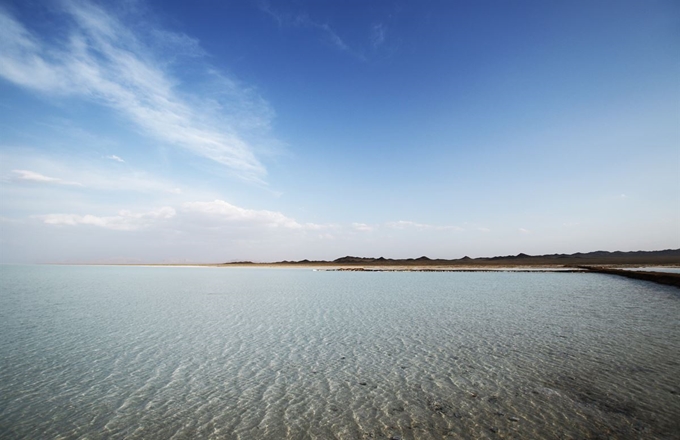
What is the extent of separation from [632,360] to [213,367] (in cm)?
1385

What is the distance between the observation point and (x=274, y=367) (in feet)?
36.0

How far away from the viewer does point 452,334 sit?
14992 millimetres

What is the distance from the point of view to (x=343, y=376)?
1005 centimetres

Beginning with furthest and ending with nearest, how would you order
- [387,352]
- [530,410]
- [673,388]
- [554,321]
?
[554,321] → [387,352] → [673,388] → [530,410]

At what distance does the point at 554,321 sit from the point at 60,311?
29.9 m

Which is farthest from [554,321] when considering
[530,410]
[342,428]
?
[342,428]

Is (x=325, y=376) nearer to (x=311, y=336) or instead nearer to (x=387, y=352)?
(x=387, y=352)

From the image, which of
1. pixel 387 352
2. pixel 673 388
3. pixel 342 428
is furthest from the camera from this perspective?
pixel 387 352

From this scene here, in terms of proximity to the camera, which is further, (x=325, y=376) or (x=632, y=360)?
(x=632, y=360)

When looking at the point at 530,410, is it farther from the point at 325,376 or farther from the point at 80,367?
the point at 80,367

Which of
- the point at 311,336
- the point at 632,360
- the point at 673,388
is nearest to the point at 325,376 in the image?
the point at 311,336

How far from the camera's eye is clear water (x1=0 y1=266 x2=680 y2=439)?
7023 mm

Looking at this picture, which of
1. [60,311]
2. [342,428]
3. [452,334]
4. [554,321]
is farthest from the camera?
[60,311]

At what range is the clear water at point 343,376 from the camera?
7.02 meters
